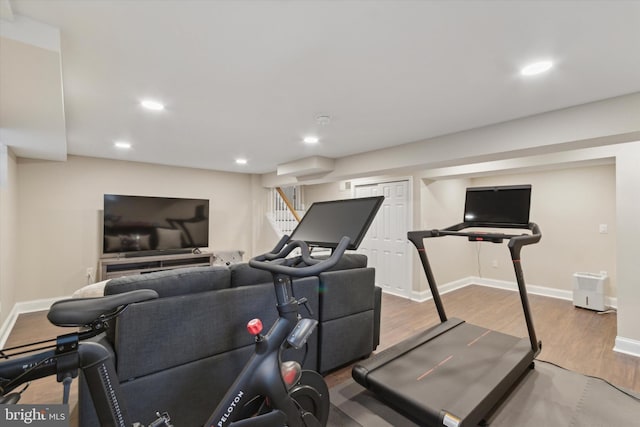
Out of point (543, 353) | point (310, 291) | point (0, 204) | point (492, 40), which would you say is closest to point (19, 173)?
point (0, 204)

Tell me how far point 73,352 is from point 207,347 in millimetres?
904

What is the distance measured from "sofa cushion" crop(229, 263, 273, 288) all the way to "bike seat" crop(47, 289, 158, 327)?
90 centimetres

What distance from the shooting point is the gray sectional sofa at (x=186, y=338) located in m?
1.54

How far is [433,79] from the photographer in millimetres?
2096

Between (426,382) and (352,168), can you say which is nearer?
(426,382)

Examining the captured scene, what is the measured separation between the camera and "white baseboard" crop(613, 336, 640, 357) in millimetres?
2826

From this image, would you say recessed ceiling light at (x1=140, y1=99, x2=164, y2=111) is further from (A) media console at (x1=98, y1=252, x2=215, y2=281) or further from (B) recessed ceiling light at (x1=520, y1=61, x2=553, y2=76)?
(A) media console at (x1=98, y1=252, x2=215, y2=281)

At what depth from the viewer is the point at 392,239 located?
205 inches

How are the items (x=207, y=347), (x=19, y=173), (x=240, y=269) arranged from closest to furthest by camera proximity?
(x=207, y=347) → (x=240, y=269) → (x=19, y=173)

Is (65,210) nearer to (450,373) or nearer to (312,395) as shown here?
(312,395)

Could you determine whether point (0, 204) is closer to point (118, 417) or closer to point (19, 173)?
point (19, 173)

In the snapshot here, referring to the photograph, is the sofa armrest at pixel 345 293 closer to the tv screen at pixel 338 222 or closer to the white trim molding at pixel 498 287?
the tv screen at pixel 338 222

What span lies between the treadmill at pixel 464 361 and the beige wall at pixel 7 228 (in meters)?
4.01

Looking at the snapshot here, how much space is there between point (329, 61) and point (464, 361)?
96.1 inches
